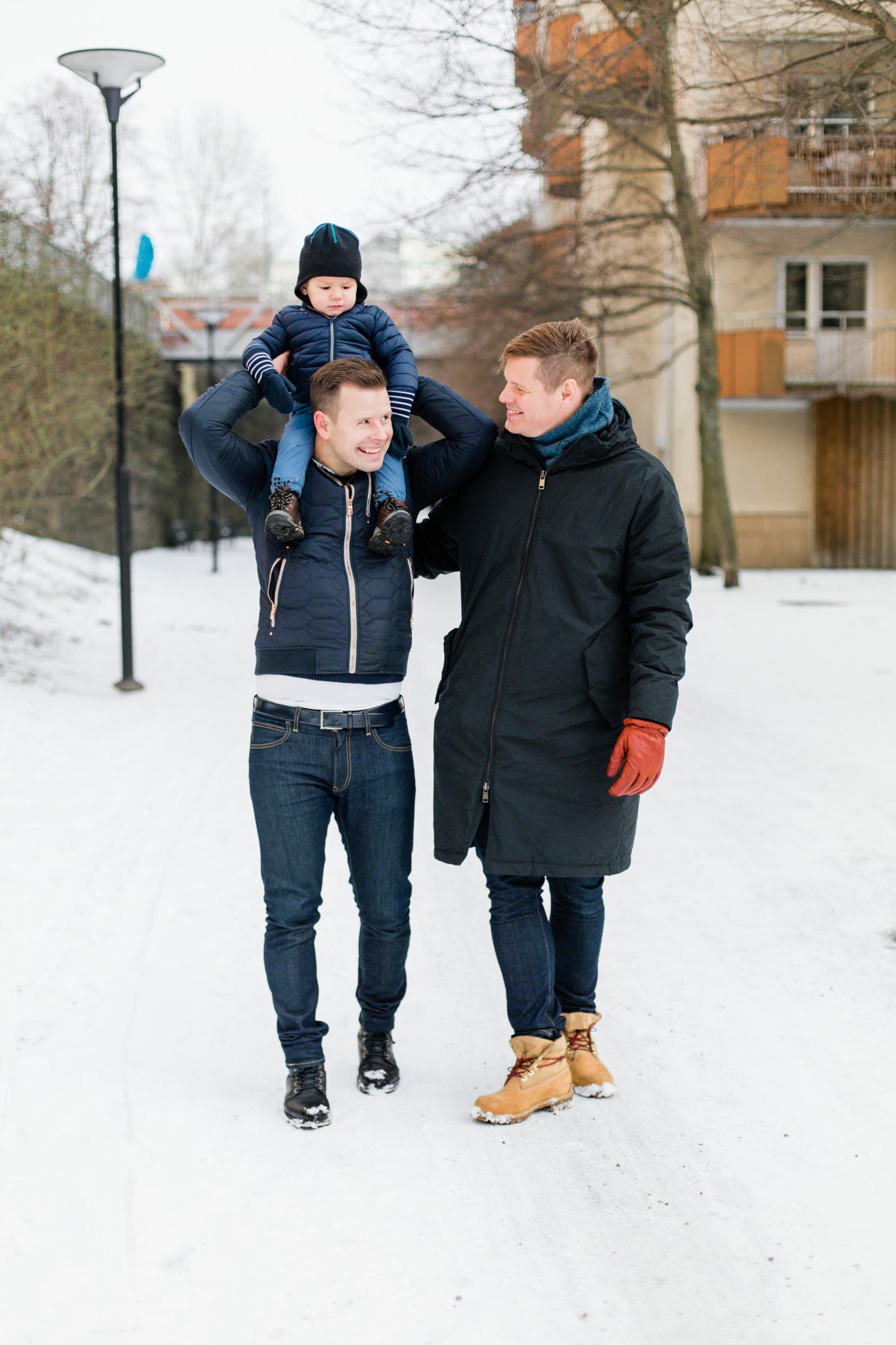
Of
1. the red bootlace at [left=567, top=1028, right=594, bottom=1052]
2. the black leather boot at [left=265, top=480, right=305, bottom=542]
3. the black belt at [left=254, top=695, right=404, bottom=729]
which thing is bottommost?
the red bootlace at [left=567, top=1028, right=594, bottom=1052]

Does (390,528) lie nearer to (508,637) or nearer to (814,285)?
(508,637)

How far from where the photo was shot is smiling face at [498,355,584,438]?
3289 millimetres

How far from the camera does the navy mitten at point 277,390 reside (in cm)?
339

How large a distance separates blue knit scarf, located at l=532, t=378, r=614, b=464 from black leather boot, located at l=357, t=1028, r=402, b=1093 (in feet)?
5.32

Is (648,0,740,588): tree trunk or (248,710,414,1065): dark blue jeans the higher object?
(648,0,740,588): tree trunk

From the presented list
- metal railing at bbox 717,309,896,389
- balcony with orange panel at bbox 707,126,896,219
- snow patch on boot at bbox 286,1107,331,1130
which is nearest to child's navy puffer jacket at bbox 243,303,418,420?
snow patch on boot at bbox 286,1107,331,1130

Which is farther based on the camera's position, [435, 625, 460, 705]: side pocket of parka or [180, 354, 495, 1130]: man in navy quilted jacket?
[435, 625, 460, 705]: side pocket of parka

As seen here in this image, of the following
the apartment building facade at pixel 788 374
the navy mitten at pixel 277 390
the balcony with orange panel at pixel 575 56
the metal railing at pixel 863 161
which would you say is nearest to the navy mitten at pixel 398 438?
the navy mitten at pixel 277 390

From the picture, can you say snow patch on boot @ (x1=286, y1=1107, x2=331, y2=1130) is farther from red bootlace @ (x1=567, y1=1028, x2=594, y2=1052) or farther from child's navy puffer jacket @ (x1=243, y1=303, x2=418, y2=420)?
child's navy puffer jacket @ (x1=243, y1=303, x2=418, y2=420)

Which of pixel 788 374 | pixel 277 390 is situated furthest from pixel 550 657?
pixel 788 374

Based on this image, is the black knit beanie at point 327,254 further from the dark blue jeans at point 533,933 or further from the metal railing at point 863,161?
the metal railing at point 863,161

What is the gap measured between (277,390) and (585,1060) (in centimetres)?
194

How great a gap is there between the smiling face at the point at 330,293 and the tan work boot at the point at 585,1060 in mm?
2035

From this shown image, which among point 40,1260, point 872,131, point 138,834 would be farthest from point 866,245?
point 40,1260
